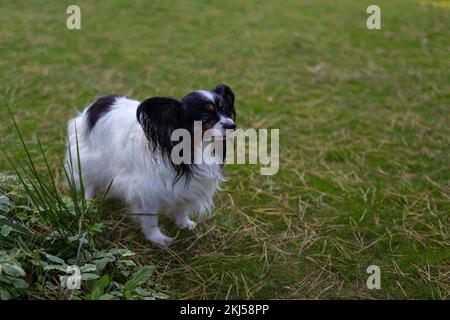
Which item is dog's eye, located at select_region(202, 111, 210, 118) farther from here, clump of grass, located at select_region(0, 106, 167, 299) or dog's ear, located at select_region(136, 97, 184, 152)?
clump of grass, located at select_region(0, 106, 167, 299)

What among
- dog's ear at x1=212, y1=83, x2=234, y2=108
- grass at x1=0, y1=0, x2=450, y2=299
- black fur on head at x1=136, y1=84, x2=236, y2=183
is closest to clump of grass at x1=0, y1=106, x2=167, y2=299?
grass at x1=0, y1=0, x2=450, y2=299

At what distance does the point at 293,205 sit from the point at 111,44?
4159 millimetres

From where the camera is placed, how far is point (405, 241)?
3148mm

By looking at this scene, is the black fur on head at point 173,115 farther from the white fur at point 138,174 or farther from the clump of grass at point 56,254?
the clump of grass at point 56,254

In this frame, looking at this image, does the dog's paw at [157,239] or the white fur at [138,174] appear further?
the dog's paw at [157,239]

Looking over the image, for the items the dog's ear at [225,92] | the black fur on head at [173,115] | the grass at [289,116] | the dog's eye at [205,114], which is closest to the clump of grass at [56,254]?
the grass at [289,116]

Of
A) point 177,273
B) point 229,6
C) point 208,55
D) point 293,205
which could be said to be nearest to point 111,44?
point 208,55

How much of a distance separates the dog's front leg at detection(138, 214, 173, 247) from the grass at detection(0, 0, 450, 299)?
60 millimetres

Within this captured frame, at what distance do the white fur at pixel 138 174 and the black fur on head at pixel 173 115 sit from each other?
133 mm

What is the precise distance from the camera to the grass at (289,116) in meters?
2.91

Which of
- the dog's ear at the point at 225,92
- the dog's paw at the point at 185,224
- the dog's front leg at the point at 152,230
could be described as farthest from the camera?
the dog's paw at the point at 185,224

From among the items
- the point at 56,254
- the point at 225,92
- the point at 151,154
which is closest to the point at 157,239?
the point at 151,154

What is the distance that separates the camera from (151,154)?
2791 mm

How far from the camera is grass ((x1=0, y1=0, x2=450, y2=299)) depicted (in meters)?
2.91
